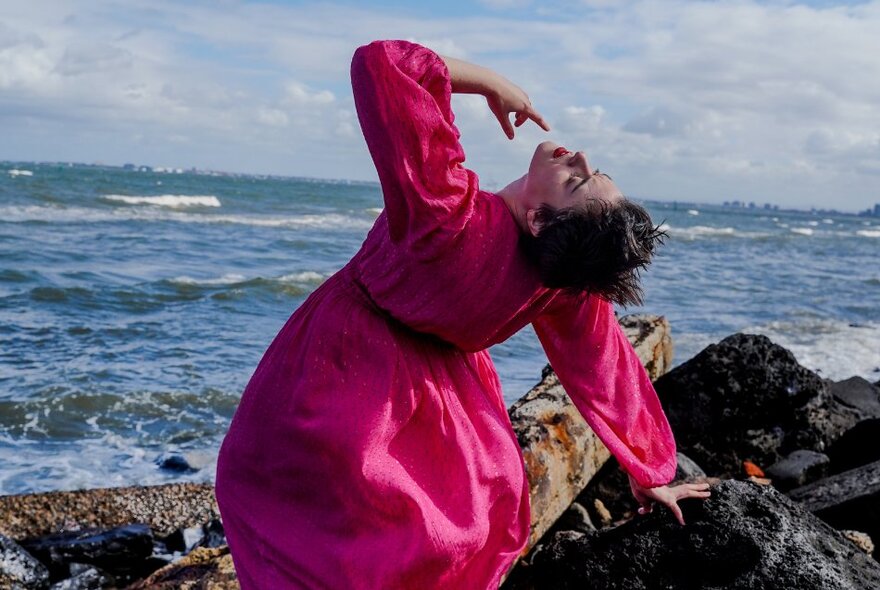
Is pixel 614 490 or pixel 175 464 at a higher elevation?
pixel 614 490

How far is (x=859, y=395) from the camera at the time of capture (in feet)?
24.8

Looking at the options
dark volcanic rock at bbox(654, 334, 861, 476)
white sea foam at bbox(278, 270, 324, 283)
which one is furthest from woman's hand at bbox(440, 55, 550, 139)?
white sea foam at bbox(278, 270, 324, 283)

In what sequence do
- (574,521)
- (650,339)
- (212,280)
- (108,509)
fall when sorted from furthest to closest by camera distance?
(212,280)
(650,339)
(108,509)
(574,521)

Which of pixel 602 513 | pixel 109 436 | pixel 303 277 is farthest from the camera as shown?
pixel 303 277

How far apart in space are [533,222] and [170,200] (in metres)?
33.6

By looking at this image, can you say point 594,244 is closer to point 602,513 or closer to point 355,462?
point 355,462

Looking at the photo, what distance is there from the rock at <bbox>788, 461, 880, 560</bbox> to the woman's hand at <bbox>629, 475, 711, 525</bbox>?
1524 millimetres

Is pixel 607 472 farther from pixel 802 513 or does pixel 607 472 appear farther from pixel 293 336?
pixel 293 336

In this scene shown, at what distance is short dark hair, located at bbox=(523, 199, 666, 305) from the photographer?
2.14 metres

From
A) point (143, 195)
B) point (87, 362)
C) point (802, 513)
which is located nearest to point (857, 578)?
point (802, 513)

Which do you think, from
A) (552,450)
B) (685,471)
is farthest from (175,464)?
(685,471)

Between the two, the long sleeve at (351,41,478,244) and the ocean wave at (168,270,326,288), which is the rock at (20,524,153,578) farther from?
the ocean wave at (168,270,326,288)

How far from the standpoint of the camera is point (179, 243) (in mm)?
19984

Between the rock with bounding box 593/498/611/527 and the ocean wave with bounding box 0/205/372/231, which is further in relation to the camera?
the ocean wave with bounding box 0/205/372/231
